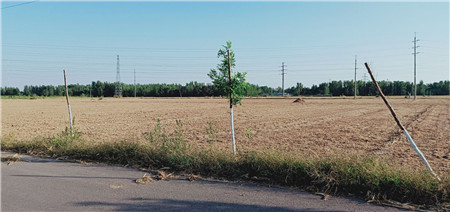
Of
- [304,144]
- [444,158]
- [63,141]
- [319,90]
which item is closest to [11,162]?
[63,141]

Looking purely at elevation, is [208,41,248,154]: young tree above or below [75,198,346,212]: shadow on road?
above

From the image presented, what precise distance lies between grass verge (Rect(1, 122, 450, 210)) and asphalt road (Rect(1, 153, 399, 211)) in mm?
359

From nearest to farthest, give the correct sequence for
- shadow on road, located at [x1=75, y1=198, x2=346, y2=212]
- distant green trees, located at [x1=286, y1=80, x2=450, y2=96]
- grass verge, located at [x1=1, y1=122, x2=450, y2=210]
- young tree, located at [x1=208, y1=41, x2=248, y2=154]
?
shadow on road, located at [x1=75, y1=198, x2=346, y2=212] → grass verge, located at [x1=1, y1=122, x2=450, y2=210] → young tree, located at [x1=208, y1=41, x2=248, y2=154] → distant green trees, located at [x1=286, y1=80, x2=450, y2=96]

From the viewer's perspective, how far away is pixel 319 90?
145m

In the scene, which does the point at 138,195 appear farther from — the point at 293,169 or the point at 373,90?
the point at 373,90

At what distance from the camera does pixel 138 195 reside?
476cm

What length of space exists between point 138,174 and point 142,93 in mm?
138662

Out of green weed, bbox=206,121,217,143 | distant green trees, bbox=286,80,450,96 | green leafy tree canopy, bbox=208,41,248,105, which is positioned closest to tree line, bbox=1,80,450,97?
distant green trees, bbox=286,80,450,96

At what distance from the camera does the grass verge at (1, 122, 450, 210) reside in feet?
14.3

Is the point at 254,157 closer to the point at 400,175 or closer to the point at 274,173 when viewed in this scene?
the point at 274,173

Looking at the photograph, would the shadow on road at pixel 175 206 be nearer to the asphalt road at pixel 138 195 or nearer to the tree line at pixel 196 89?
the asphalt road at pixel 138 195

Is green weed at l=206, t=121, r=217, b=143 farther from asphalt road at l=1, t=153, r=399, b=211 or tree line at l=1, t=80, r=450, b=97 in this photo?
tree line at l=1, t=80, r=450, b=97

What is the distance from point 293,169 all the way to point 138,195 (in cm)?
276

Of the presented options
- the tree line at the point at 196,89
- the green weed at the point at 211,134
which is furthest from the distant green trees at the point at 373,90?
the green weed at the point at 211,134
